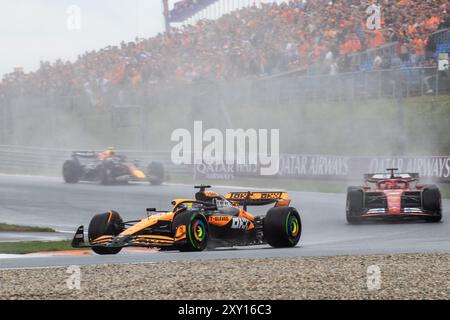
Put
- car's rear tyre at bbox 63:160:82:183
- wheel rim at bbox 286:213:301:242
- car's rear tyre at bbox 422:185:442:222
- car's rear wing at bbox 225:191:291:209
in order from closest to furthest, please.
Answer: wheel rim at bbox 286:213:301:242 → car's rear wing at bbox 225:191:291:209 → car's rear tyre at bbox 422:185:442:222 → car's rear tyre at bbox 63:160:82:183

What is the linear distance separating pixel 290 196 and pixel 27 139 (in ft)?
35.9

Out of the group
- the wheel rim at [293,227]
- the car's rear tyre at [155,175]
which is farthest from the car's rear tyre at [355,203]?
the car's rear tyre at [155,175]

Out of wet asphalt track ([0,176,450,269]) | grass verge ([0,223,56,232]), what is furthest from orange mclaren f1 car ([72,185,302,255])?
grass verge ([0,223,56,232])

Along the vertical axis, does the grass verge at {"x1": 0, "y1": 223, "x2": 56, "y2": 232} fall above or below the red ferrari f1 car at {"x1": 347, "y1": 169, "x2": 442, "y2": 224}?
below

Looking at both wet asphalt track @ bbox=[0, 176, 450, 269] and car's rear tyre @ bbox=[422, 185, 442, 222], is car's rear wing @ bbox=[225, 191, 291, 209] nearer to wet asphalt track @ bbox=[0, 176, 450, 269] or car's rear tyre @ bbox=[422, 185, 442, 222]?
wet asphalt track @ bbox=[0, 176, 450, 269]

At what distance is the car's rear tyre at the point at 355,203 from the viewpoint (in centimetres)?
1780

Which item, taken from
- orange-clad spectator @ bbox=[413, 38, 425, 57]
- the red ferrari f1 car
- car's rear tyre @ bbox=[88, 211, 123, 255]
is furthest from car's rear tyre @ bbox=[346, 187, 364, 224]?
orange-clad spectator @ bbox=[413, 38, 425, 57]

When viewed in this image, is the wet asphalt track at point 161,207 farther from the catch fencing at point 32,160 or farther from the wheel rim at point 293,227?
the catch fencing at point 32,160

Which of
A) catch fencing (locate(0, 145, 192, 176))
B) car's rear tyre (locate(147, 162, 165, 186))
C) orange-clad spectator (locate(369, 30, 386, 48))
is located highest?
orange-clad spectator (locate(369, 30, 386, 48))

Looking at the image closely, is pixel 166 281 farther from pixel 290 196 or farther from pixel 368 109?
pixel 368 109

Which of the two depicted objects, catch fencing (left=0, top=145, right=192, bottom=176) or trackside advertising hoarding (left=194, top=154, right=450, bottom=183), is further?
catch fencing (left=0, top=145, right=192, bottom=176)

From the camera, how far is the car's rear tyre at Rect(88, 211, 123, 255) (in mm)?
13047

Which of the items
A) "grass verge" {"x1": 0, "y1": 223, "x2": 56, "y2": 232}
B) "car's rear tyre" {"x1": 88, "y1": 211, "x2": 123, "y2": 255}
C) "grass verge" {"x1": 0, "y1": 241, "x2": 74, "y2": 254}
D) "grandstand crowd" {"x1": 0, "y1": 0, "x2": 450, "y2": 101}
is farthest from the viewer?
"grandstand crowd" {"x1": 0, "y1": 0, "x2": 450, "y2": 101}

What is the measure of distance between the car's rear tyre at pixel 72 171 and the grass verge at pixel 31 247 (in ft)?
38.8
